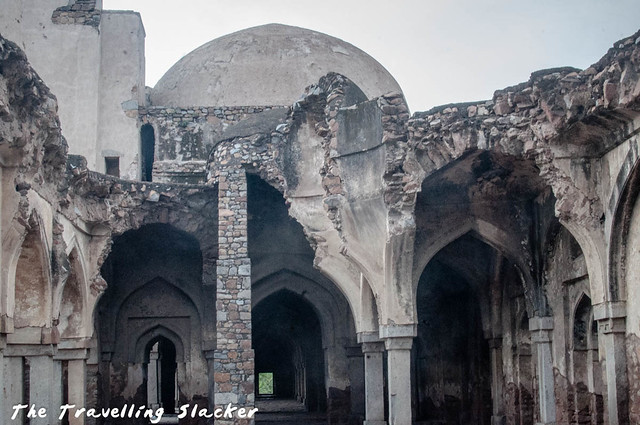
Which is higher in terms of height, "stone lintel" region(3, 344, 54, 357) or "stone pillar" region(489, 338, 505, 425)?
"stone lintel" region(3, 344, 54, 357)

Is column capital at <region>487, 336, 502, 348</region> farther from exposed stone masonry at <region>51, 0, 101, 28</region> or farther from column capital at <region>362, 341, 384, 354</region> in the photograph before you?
exposed stone masonry at <region>51, 0, 101, 28</region>

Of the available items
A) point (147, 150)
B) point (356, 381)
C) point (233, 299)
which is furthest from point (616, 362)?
point (147, 150)

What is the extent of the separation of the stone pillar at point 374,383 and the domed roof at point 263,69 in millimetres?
5839

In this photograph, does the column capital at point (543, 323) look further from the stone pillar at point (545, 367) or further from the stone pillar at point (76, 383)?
the stone pillar at point (76, 383)

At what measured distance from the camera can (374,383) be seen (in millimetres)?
14359

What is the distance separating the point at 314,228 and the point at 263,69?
4.94m

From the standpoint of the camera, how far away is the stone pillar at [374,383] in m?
14.1

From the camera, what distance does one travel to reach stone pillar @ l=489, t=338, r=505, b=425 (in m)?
15.0

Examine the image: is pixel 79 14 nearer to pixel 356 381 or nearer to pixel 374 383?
pixel 356 381

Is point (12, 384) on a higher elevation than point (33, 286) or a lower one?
lower

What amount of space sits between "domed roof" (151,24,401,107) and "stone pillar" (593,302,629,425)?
9442 millimetres

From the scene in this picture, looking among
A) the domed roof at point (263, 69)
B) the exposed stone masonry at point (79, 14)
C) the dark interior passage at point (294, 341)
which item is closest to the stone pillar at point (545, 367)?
the dark interior passage at point (294, 341)

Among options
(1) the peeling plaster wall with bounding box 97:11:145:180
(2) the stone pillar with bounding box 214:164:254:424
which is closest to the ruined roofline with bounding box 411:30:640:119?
(2) the stone pillar with bounding box 214:164:254:424

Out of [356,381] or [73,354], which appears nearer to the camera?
[73,354]
